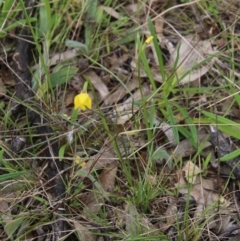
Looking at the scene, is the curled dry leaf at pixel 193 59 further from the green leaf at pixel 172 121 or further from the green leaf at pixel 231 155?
the green leaf at pixel 231 155

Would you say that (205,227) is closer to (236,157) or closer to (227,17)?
(236,157)

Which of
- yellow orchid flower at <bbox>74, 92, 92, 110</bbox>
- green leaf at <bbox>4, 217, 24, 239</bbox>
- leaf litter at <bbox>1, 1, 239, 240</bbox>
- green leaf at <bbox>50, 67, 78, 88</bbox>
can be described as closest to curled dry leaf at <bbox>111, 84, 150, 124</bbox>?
leaf litter at <bbox>1, 1, 239, 240</bbox>

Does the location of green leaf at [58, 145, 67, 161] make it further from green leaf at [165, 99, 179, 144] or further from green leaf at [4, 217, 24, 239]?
green leaf at [165, 99, 179, 144]

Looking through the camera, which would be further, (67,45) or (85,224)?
(67,45)

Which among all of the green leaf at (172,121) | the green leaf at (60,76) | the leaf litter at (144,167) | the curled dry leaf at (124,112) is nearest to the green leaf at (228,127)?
the leaf litter at (144,167)

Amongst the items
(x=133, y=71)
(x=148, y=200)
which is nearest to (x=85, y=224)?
(x=148, y=200)

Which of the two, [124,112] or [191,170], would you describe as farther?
[124,112]

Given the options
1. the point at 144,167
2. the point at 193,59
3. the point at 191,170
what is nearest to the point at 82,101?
the point at 144,167

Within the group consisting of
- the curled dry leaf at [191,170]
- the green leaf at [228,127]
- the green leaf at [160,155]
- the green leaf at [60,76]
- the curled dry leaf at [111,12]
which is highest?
the curled dry leaf at [111,12]

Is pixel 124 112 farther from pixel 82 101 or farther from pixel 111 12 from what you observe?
pixel 111 12

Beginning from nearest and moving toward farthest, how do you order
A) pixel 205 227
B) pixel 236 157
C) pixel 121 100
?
1. pixel 205 227
2. pixel 236 157
3. pixel 121 100

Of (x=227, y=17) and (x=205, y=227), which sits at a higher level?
(x=227, y=17)
